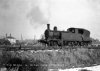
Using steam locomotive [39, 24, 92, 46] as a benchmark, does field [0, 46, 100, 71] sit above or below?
below

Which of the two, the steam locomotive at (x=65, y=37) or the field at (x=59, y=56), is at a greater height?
the steam locomotive at (x=65, y=37)

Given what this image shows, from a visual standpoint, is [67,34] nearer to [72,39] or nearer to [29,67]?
[72,39]

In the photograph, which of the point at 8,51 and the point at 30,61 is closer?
the point at 30,61

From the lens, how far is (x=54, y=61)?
20.3 m

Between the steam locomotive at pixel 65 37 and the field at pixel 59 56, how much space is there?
267cm

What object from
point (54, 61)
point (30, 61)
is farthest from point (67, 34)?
point (30, 61)

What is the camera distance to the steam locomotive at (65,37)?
24.3 meters

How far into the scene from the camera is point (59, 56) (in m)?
21.0

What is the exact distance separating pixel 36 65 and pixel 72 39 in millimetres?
15700

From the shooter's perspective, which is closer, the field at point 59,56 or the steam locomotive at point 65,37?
the field at point 59,56

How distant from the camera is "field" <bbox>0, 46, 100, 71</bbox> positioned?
17.6 meters

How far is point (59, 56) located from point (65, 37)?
18.5ft

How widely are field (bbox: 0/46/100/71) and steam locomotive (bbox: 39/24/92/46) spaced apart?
2.67m

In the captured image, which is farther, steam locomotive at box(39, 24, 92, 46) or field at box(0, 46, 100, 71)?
steam locomotive at box(39, 24, 92, 46)
